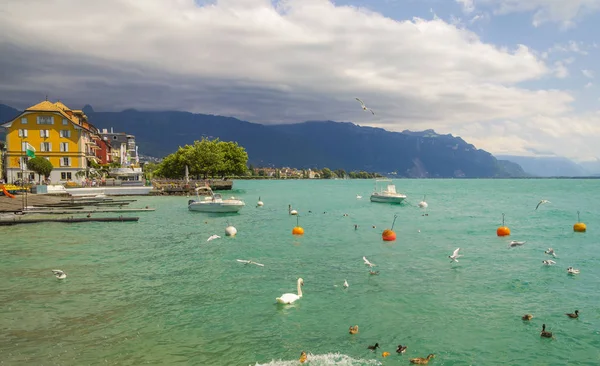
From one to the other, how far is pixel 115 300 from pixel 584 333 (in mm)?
17994

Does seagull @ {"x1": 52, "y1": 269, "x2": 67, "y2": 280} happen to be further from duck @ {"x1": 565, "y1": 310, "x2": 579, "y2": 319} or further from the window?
the window

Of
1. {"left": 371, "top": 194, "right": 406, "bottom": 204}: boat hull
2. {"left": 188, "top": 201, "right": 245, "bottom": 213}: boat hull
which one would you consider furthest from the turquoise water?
{"left": 371, "top": 194, "right": 406, "bottom": 204}: boat hull

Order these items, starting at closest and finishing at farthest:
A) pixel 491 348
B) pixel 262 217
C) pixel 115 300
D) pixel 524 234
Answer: pixel 491 348, pixel 115 300, pixel 524 234, pixel 262 217

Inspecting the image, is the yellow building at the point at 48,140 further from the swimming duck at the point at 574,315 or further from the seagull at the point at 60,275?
the swimming duck at the point at 574,315

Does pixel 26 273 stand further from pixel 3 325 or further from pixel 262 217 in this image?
pixel 262 217

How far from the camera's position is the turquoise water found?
45.6 feet

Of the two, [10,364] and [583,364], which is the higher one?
[10,364]

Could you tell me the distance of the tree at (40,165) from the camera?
78312 mm

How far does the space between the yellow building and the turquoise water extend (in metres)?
58.5

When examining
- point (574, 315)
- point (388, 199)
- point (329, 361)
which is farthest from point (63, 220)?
point (388, 199)

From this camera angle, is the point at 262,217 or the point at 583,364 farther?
the point at 262,217

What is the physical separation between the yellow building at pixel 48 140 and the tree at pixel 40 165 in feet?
14.3

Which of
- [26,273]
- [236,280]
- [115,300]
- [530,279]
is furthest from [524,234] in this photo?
[26,273]

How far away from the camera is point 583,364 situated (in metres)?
13.3
